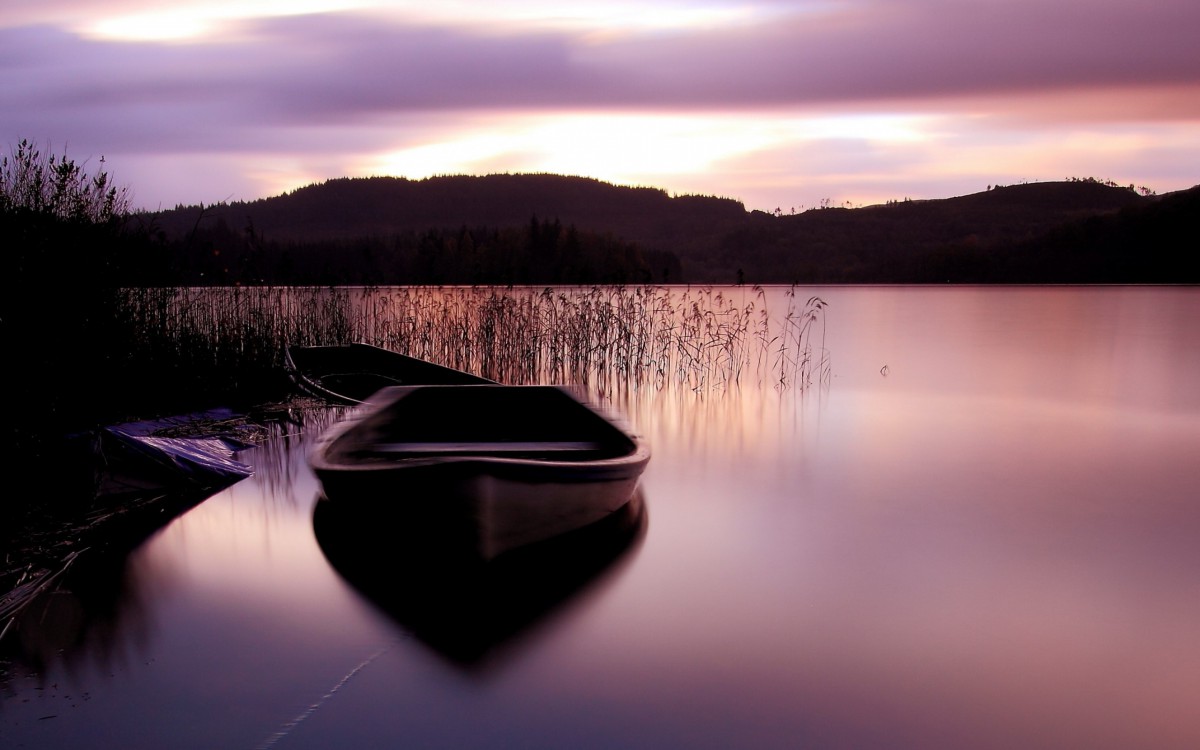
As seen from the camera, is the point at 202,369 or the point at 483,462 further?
the point at 202,369

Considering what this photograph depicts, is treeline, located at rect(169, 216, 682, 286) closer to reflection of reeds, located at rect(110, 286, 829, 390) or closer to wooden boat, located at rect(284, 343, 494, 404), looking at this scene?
reflection of reeds, located at rect(110, 286, 829, 390)

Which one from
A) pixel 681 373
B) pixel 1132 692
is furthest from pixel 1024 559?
pixel 681 373

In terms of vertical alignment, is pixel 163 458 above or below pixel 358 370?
below

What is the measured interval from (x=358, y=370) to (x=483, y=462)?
7.02 m

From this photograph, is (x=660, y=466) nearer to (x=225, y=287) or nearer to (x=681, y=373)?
(x=681, y=373)

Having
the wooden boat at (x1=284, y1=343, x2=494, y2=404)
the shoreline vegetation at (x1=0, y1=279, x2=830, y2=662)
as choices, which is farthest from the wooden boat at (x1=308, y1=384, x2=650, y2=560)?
the wooden boat at (x1=284, y1=343, x2=494, y2=404)

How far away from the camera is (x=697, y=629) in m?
4.00

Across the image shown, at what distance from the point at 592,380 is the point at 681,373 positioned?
5.11 ft

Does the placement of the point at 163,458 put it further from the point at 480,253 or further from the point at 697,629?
the point at 480,253

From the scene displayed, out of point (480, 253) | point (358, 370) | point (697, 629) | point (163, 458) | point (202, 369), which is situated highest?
point (480, 253)

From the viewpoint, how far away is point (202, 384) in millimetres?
9109

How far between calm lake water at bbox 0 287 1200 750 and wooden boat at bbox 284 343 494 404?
76.1 inches

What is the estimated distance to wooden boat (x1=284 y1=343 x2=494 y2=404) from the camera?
30.9 feet


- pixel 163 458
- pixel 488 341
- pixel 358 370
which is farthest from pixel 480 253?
pixel 163 458
